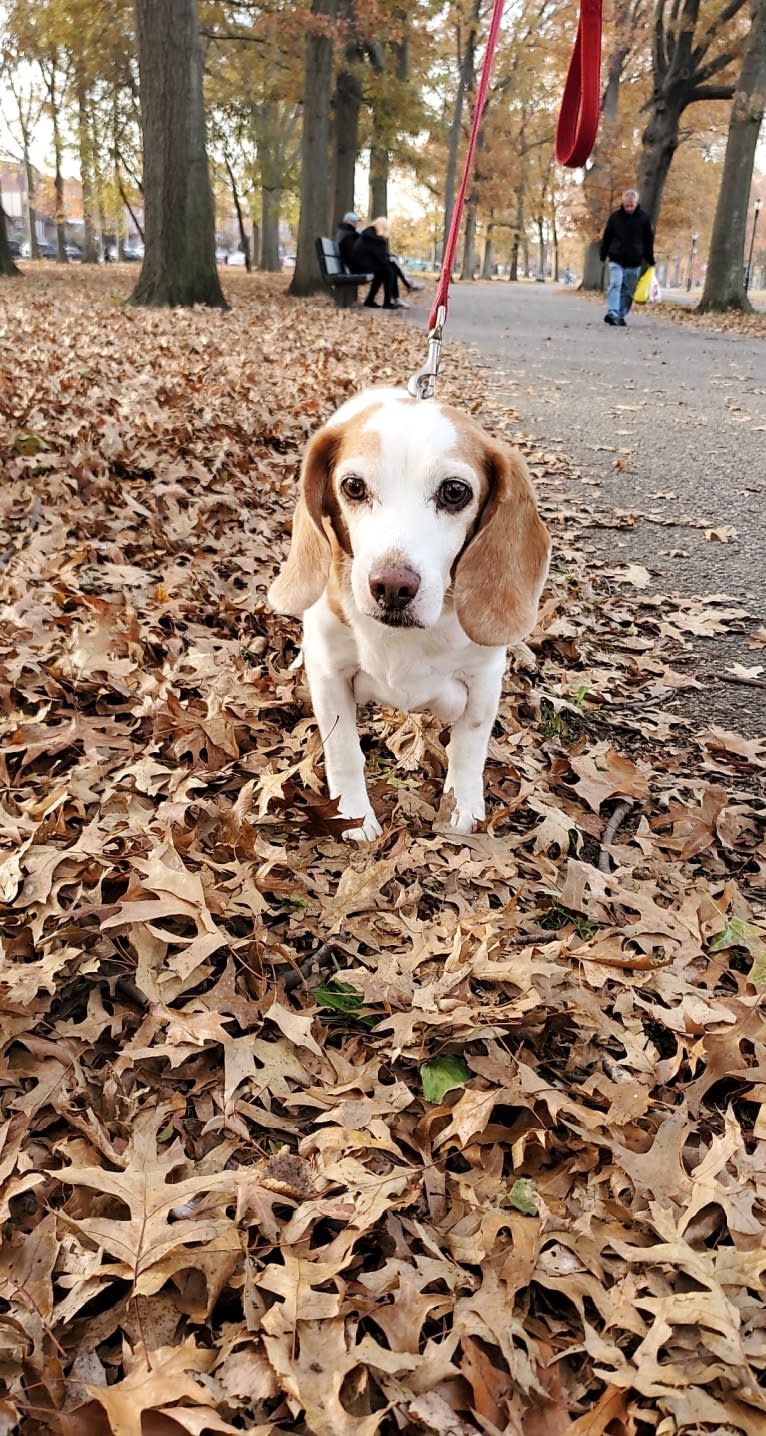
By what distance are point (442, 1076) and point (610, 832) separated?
3.61 ft

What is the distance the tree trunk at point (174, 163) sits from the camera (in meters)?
12.8

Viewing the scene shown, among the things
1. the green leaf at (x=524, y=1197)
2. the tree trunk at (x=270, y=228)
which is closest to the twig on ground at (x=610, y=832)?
the green leaf at (x=524, y=1197)

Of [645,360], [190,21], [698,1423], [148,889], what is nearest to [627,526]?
[148,889]

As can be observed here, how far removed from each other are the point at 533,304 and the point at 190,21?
14951 millimetres

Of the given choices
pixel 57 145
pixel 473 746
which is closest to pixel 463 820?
pixel 473 746

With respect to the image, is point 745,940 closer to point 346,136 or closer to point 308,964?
point 308,964

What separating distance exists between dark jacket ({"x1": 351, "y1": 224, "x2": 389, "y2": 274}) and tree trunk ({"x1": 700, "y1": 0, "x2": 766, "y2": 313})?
269 inches

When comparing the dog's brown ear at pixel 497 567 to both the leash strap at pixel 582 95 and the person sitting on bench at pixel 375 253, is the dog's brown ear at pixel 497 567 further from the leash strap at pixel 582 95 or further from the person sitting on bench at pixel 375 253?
the person sitting on bench at pixel 375 253

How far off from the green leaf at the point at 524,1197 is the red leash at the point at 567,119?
6.31 ft

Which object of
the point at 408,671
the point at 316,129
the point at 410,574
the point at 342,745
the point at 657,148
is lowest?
the point at 342,745

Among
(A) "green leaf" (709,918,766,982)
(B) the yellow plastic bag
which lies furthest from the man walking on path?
(A) "green leaf" (709,918,766,982)

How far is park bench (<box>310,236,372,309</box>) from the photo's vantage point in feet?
56.0

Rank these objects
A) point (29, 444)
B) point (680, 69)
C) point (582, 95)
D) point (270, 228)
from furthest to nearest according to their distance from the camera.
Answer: point (270, 228)
point (680, 69)
point (29, 444)
point (582, 95)

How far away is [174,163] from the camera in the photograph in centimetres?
1340
